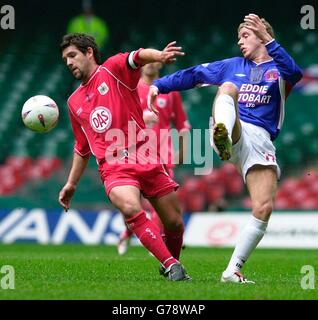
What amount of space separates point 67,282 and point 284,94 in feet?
8.01

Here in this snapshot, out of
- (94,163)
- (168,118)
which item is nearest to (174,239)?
(168,118)

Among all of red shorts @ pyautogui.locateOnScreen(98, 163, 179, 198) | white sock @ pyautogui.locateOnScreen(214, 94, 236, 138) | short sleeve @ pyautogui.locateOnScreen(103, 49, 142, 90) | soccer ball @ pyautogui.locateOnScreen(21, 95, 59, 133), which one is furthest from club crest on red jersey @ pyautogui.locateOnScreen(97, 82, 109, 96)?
white sock @ pyautogui.locateOnScreen(214, 94, 236, 138)

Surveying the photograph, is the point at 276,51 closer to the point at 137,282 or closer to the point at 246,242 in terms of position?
the point at 246,242

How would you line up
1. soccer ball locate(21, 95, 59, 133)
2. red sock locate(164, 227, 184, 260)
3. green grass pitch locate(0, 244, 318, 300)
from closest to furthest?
green grass pitch locate(0, 244, 318, 300) → soccer ball locate(21, 95, 59, 133) → red sock locate(164, 227, 184, 260)

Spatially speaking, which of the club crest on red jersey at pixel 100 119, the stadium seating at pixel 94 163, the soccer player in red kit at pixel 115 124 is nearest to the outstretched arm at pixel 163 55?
the soccer player in red kit at pixel 115 124

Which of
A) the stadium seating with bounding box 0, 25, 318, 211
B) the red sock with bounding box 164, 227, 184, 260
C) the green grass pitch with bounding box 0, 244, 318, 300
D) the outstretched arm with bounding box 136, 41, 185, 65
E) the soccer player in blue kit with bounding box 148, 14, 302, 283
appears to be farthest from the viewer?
the stadium seating with bounding box 0, 25, 318, 211

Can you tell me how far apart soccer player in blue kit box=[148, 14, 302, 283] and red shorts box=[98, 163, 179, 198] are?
0.58 meters

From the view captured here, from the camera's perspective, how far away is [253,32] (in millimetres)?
7398

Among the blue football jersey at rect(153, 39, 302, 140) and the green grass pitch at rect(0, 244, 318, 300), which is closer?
the green grass pitch at rect(0, 244, 318, 300)

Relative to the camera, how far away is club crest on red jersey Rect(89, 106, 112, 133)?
25.4ft

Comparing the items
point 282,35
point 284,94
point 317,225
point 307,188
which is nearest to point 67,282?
point 284,94

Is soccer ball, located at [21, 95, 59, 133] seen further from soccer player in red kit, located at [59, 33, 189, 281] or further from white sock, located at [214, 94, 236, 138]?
white sock, located at [214, 94, 236, 138]
